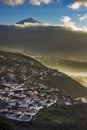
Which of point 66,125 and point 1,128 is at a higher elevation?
point 1,128

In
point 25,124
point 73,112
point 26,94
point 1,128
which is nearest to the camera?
point 1,128

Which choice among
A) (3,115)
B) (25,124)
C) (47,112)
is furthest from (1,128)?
(47,112)

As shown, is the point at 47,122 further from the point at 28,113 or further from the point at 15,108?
the point at 15,108

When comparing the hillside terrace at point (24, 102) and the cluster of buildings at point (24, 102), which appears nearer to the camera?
the cluster of buildings at point (24, 102)

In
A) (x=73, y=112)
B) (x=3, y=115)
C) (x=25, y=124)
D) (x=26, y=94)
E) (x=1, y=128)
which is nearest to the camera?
(x=1, y=128)

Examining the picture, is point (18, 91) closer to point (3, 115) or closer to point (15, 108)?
point (15, 108)

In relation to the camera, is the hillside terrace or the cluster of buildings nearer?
the cluster of buildings

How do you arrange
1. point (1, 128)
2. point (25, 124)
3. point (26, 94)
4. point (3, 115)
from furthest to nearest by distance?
point (26, 94) → point (3, 115) → point (25, 124) → point (1, 128)

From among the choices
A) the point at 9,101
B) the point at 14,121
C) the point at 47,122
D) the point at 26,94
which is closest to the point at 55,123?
the point at 47,122

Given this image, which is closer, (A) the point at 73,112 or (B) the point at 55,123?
(B) the point at 55,123
